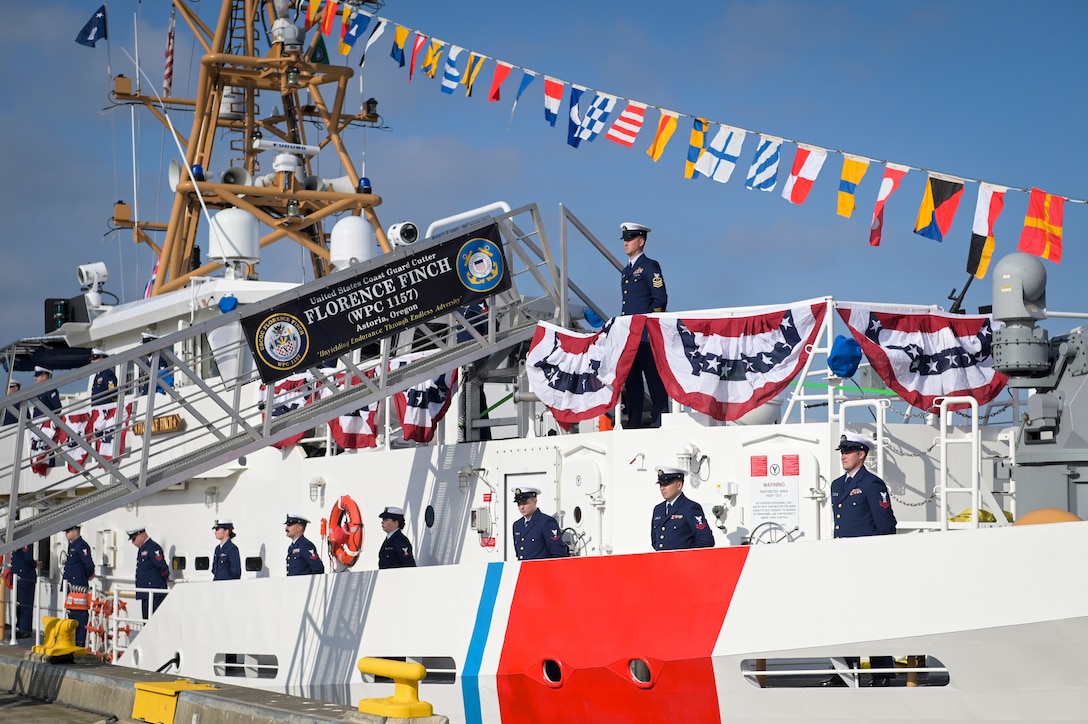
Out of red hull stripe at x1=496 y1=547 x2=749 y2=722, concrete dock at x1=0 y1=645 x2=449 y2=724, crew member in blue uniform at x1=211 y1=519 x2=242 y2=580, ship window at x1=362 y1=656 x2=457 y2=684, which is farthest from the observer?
crew member in blue uniform at x1=211 y1=519 x2=242 y2=580

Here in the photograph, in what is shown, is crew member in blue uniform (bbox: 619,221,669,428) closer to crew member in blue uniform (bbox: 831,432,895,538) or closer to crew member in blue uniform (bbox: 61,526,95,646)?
Result: crew member in blue uniform (bbox: 831,432,895,538)

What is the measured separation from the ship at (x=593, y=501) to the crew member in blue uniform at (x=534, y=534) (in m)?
0.41

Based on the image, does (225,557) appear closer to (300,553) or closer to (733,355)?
(300,553)

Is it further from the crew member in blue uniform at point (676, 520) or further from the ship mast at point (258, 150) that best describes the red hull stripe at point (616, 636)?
the ship mast at point (258, 150)

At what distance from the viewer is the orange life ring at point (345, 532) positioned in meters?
10.6

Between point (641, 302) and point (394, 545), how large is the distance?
2782 mm

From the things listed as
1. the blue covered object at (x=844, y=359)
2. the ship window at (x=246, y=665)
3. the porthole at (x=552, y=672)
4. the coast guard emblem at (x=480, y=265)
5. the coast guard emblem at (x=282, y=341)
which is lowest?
the ship window at (x=246, y=665)

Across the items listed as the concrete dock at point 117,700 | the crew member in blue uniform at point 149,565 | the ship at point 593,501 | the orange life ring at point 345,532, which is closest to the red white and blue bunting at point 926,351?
the ship at point 593,501

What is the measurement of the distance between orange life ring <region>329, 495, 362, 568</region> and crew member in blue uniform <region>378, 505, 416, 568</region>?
2.22ft

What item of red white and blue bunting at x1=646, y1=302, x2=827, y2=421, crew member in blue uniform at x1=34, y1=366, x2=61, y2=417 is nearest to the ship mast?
crew member in blue uniform at x1=34, y1=366, x2=61, y2=417

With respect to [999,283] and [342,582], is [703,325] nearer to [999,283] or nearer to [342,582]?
[999,283]

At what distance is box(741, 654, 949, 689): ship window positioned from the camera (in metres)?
6.67

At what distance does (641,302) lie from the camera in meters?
9.93

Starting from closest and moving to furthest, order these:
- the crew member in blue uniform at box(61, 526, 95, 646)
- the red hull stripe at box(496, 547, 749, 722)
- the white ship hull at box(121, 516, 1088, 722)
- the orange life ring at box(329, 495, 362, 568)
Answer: the white ship hull at box(121, 516, 1088, 722)
the red hull stripe at box(496, 547, 749, 722)
the orange life ring at box(329, 495, 362, 568)
the crew member in blue uniform at box(61, 526, 95, 646)
